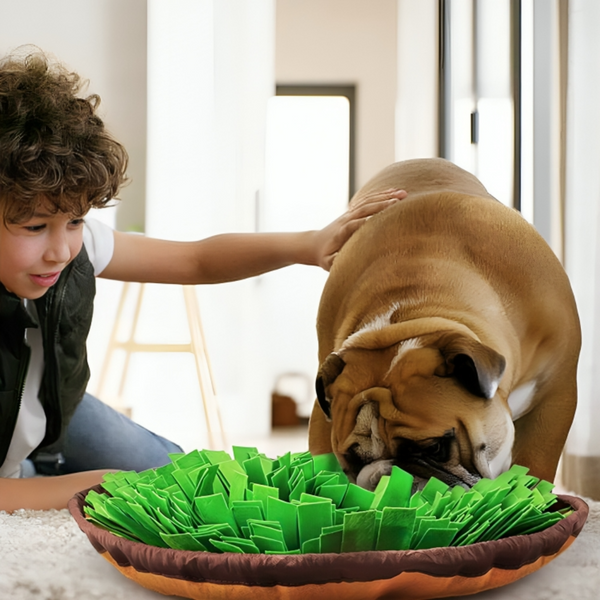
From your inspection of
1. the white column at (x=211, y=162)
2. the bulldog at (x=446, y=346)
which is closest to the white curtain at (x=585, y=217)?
the bulldog at (x=446, y=346)

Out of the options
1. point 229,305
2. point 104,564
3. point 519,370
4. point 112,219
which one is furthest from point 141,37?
point 104,564

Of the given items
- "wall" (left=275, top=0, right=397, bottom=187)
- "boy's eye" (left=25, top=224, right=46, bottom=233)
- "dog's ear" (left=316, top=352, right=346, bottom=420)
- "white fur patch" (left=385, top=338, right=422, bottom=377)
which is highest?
"wall" (left=275, top=0, right=397, bottom=187)

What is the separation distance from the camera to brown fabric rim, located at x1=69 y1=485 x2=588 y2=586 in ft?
1.61

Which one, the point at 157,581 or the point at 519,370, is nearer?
the point at 157,581

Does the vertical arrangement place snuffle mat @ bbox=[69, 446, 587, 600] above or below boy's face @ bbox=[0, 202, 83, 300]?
below

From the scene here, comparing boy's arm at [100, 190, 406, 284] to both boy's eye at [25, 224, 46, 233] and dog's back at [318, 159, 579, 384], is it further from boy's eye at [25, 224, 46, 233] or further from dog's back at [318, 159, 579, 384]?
boy's eye at [25, 224, 46, 233]

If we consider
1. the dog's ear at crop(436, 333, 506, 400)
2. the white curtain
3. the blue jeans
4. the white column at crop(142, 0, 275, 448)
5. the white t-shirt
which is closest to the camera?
the dog's ear at crop(436, 333, 506, 400)

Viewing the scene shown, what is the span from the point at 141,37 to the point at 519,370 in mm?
3039

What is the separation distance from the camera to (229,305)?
11.8ft

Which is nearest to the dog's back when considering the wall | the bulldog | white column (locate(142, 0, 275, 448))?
the bulldog

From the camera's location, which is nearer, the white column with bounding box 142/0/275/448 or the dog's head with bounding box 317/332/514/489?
Result: the dog's head with bounding box 317/332/514/489

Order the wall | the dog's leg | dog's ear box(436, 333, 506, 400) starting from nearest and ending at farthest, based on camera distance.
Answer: dog's ear box(436, 333, 506, 400), the dog's leg, the wall

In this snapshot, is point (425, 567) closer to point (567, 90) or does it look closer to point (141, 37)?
point (567, 90)

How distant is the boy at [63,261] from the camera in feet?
3.26
